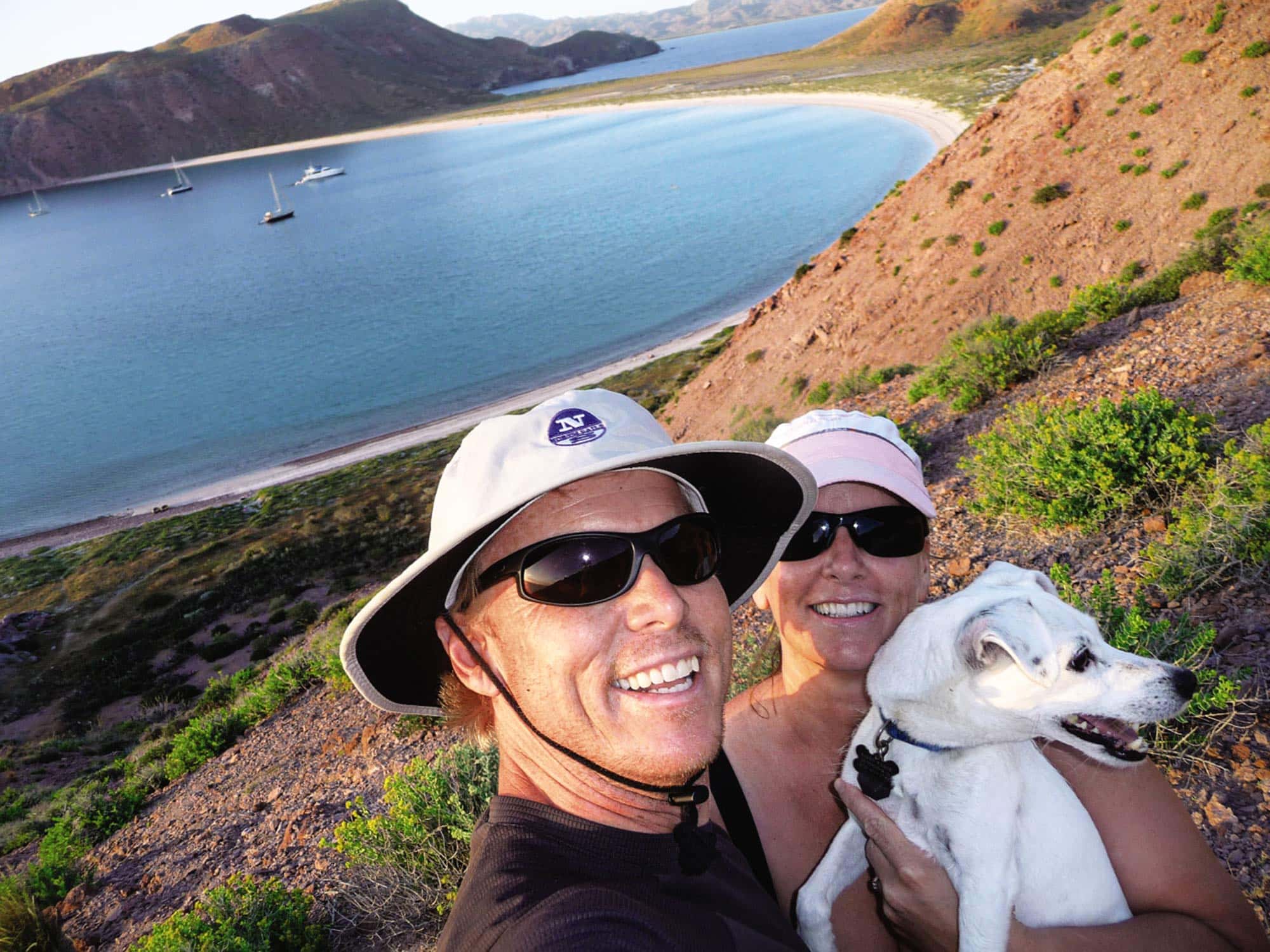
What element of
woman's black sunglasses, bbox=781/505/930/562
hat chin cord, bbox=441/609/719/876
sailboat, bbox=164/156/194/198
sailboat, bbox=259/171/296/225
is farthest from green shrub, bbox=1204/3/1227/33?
sailboat, bbox=164/156/194/198

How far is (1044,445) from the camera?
6352mm

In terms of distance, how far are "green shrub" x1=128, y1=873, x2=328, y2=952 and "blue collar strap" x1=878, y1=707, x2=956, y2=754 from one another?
157 inches

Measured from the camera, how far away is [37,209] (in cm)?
15050

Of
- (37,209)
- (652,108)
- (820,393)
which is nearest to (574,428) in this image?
(820,393)

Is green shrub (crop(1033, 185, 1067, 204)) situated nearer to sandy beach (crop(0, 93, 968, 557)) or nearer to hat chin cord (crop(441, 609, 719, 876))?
sandy beach (crop(0, 93, 968, 557))

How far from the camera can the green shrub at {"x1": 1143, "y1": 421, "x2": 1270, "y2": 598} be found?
173 inches

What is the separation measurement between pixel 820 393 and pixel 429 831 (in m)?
20.6

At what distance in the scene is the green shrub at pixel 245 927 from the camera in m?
4.36

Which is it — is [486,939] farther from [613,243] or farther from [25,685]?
[613,243]

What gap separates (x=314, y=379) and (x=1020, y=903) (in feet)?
172

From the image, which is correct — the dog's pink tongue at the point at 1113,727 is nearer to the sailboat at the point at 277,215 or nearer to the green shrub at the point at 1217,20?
the green shrub at the point at 1217,20

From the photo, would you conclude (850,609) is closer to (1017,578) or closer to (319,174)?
(1017,578)

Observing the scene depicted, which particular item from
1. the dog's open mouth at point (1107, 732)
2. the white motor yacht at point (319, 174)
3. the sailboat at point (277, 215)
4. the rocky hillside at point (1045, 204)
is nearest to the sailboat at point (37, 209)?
the white motor yacht at point (319, 174)

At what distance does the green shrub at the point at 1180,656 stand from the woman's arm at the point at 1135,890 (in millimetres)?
1278
